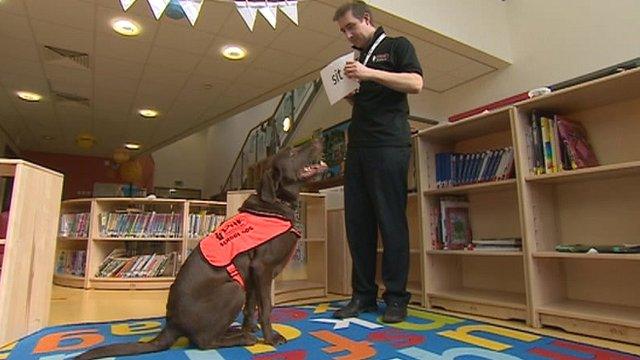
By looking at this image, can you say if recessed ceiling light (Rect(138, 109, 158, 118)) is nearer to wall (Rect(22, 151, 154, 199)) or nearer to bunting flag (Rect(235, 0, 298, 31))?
wall (Rect(22, 151, 154, 199))

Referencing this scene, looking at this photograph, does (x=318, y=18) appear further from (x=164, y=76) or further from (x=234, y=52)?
(x=164, y=76)

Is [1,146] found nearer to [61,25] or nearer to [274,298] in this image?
[61,25]

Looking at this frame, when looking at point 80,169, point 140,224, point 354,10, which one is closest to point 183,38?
point 140,224

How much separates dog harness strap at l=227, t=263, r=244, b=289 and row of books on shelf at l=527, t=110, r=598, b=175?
166 centimetres

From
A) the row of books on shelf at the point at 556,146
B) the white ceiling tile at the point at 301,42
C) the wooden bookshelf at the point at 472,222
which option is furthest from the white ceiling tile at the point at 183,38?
the row of books on shelf at the point at 556,146

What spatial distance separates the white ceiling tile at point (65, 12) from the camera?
3205 millimetres

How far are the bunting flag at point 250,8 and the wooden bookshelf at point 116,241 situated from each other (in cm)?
205

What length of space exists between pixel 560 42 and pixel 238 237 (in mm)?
2787

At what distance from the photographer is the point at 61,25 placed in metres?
3.58

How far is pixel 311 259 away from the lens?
134 inches

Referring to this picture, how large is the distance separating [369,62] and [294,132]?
4719 mm

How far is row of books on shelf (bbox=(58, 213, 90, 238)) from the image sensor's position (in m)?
4.34

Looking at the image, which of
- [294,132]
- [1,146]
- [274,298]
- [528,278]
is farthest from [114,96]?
[528,278]

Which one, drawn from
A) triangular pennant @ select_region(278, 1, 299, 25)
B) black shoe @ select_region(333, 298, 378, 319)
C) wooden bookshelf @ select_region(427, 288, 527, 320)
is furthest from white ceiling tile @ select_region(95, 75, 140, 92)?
wooden bookshelf @ select_region(427, 288, 527, 320)
